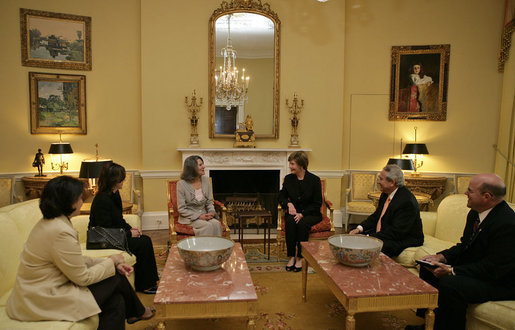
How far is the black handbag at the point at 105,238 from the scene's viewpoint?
3.06 metres

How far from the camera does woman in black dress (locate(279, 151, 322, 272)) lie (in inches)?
163

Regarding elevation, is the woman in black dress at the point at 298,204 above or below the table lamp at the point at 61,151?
below

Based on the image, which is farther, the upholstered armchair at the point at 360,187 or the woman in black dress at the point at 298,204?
the upholstered armchair at the point at 360,187

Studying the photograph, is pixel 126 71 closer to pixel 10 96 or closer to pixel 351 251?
pixel 10 96

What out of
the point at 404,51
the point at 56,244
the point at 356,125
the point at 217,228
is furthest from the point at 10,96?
the point at 404,51

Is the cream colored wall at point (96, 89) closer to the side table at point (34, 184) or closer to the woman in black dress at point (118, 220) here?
the side table at point (34, 184)

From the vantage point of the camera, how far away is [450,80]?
6.30 metres

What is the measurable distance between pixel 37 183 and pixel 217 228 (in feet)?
10.3

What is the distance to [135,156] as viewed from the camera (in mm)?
6133

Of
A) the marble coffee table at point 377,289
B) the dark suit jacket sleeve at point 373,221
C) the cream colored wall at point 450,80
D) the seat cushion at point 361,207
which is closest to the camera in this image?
the marble coffee table at point 377,289

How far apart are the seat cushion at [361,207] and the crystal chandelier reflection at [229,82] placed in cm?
247

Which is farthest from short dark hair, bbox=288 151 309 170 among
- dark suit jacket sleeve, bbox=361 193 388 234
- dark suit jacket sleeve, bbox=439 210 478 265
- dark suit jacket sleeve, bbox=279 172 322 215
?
dark suit jacket sleeve, bbox=439 210 478 265

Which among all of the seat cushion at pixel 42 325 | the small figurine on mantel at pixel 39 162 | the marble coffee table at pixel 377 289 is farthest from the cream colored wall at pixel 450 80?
the seat cushion at pixel 42 325

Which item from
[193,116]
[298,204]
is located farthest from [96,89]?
[298,204]
